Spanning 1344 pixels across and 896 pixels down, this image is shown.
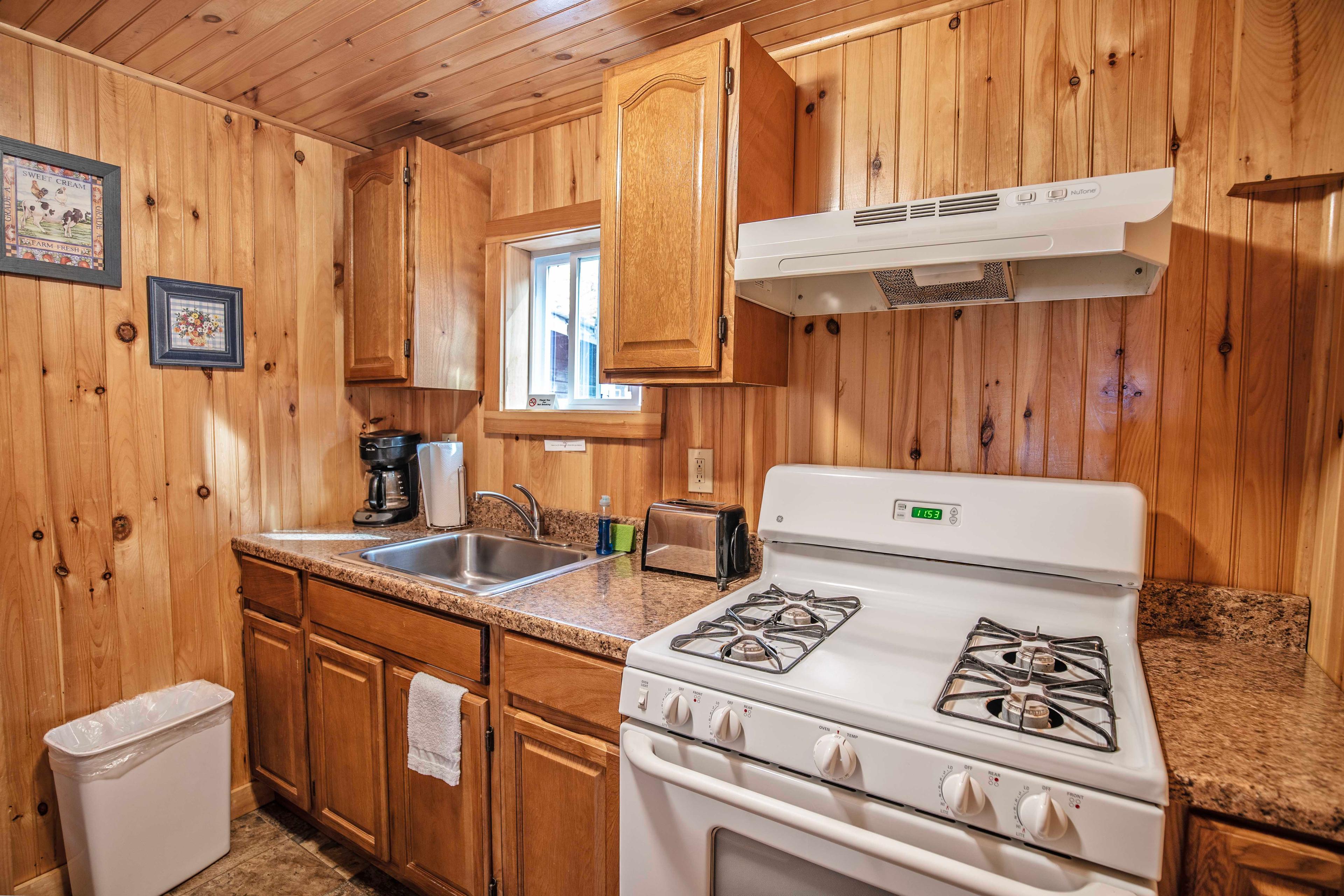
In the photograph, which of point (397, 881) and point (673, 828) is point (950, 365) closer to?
point (673, 828)

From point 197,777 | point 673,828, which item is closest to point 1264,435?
point 673,828

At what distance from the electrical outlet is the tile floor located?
140 cm

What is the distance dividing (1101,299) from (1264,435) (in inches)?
15.5

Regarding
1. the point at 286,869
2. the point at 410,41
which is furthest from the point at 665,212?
the point at 286,869

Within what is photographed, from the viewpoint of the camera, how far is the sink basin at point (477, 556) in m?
2.06

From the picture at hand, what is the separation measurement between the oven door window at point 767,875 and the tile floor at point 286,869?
4.08 feet

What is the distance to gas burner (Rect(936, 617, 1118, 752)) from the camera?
90 cm

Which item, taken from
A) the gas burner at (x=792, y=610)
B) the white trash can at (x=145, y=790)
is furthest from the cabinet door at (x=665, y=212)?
the white trash can at (x=145, y=790)

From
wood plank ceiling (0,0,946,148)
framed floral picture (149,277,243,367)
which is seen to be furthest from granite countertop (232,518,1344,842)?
wood plank ceiling (0,0,946,148)

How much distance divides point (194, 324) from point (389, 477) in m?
0.78

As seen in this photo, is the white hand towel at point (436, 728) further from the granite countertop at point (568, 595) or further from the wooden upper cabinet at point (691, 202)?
the wooden upper cabinet at point (691, 202)

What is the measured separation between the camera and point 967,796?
859mm

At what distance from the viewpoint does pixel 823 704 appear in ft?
3.27

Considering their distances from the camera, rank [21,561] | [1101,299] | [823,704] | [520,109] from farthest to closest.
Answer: [520,109]
[21,561]
[1101,299]
[823,704]
